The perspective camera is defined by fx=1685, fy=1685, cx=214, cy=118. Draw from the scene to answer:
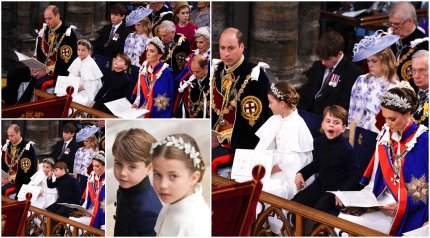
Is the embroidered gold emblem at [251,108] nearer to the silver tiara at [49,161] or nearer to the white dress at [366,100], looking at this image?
the white dress at [366,100]

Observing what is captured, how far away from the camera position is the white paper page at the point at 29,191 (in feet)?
57.9

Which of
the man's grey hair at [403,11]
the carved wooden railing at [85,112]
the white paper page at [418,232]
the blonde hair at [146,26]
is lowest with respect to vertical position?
the white paper page at [418,232]

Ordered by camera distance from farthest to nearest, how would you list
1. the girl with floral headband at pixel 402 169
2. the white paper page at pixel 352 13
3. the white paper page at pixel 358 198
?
the white paper page at pixel 352 13 → the white paper page at pixel 358 198 → the girl with floral headband at pixel 402 169

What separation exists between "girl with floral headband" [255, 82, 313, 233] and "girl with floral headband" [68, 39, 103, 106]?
2034 mm

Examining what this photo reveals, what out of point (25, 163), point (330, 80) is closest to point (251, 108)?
point (330, 80)

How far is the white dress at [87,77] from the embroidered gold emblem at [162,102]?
0.73 m

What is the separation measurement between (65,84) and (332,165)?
10.6ft

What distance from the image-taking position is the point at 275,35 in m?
18.4

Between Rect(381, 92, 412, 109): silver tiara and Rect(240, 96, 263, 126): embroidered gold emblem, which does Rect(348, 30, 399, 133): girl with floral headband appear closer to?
Rect(381, 92, 412, 109): silver tiara

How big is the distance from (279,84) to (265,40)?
3.32 ft

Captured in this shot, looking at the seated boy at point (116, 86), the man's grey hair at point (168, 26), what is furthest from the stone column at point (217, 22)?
the seated boy at point (116, 86)

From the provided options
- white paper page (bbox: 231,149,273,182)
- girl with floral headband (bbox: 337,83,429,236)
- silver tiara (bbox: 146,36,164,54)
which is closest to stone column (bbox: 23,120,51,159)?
silver tiara (bbox: 146,36,164,54)

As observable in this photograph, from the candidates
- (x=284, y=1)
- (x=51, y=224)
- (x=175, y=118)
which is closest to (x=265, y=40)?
(x=284, y=1)

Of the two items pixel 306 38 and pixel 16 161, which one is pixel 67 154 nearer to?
pixel 16 161
